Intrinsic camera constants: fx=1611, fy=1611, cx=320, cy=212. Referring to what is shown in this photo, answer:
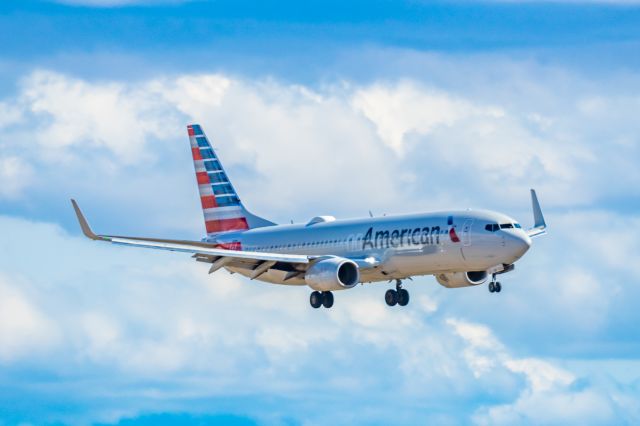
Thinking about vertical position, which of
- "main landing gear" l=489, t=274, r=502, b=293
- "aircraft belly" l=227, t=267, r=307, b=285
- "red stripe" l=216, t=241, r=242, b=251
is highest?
"red stripe" l=216, t=241, r=242, b=251

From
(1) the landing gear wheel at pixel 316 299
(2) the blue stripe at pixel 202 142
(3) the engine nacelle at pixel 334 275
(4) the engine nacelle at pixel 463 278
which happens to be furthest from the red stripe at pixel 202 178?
(4) the engine nacelle at pixel 463 278

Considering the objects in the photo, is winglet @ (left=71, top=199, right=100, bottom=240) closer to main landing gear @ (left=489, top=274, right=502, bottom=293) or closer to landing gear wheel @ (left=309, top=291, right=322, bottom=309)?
landing gear wheel @ (left=309, top=291, right=322, bottom=309)

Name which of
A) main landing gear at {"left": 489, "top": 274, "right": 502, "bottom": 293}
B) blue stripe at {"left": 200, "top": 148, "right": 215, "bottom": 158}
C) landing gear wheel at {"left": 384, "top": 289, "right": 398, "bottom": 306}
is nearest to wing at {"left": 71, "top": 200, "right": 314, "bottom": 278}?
landing gear wheel at {"left": 384, "top": 289, "right": 398, "bottom": 306}

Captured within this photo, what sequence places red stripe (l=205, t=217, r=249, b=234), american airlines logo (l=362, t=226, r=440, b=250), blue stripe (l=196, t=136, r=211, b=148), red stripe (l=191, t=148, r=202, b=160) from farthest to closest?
blue stripe (l=196, t=136, r=211, b=148) < red stripe (l=191, t=148, r=202, b=160) < red stripe (l=205, t=217, r=249, b=234) < american airlines logo (l=362, t=226, r=440, b=250)

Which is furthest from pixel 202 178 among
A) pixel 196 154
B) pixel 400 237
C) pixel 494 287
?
pixel 494 287

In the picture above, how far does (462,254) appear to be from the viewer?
283ft

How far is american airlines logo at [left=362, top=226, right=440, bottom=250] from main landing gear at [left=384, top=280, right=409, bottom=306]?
4.95 metres

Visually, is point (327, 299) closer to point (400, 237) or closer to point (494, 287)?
point (400, 237)

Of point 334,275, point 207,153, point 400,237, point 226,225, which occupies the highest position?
point 207,153

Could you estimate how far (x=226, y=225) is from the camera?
349 ft

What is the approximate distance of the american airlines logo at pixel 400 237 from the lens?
87375mm

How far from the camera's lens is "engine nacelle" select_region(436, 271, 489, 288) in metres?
91.9

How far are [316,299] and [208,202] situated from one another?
57.7 feet

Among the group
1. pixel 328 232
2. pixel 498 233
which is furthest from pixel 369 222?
pixel 498 233
